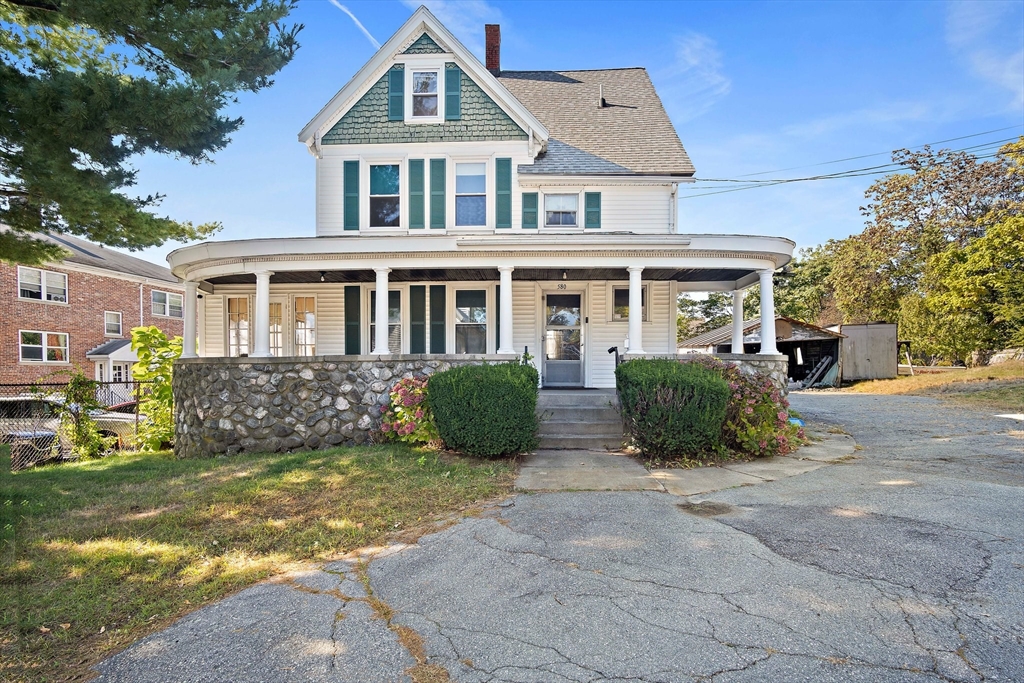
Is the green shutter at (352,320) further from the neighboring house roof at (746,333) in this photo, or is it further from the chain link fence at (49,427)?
the neighboring house roof at (746,333)

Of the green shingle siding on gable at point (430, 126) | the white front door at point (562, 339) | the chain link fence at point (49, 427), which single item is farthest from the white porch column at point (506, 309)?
the chain link fence at point (49, 427)

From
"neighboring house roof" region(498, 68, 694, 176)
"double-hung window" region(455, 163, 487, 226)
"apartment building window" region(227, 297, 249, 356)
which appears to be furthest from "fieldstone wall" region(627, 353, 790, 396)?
"apartment building window" region(227, 297, 249, 356)

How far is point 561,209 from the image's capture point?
1223 centimetres

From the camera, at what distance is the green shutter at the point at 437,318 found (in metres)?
12.1

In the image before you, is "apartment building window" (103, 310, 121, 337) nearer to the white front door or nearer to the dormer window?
the dormer window

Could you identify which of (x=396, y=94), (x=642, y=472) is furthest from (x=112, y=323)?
(x=642, y=472)

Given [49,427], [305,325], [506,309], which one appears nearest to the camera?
[506,309]

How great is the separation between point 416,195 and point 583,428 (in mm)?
6586

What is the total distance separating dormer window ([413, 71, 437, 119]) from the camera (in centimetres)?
1195

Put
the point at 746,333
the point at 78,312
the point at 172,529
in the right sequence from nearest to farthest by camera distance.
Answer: the point at 172,529, the point at 78,312, the point at 746,333

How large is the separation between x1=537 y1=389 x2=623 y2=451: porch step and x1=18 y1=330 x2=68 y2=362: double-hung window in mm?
25213

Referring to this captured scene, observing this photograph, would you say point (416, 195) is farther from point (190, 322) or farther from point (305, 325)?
point (190, 322)

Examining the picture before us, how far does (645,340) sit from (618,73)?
29.6ft

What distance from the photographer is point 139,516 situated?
5.36 metres
